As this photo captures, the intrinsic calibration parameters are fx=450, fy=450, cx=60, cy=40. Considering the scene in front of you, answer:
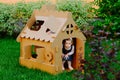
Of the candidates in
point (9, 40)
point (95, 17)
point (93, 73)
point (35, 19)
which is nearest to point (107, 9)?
point (95, 17)

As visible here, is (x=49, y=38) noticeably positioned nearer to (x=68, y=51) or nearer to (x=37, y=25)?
(x=68, y=51)

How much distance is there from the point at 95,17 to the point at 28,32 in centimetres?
400

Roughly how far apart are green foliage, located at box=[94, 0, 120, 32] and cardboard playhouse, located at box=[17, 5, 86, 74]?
9.33ft

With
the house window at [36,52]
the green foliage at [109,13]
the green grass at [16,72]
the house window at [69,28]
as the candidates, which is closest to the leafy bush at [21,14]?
the green foliage at [109,13]

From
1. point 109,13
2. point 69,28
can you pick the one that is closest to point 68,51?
point 69,28

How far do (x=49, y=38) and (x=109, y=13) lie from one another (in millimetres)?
3851

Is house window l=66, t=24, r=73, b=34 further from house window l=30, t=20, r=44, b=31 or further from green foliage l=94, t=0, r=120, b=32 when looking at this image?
green foliage l=94, t=0, r=120, b=32

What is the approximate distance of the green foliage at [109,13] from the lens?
9945 mm

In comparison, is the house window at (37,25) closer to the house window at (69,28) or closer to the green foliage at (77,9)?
the house window at (69,28)

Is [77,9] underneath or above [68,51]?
above

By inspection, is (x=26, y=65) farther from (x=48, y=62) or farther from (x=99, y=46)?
(x=99, y=46)

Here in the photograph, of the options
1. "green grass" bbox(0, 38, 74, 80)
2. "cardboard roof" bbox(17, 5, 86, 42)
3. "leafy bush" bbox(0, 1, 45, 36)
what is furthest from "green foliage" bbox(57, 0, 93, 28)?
"cardboard roof" bbox(17, 5, 86, 42)

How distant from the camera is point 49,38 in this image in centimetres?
664

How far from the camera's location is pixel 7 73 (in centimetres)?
673
